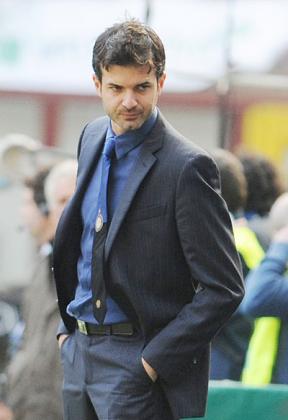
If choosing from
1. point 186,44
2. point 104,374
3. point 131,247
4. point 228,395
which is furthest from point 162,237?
point 186,44

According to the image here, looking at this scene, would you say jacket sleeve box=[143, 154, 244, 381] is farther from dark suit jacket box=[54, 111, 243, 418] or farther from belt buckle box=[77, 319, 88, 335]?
belt buckle box=[77, 319, 88, 335]

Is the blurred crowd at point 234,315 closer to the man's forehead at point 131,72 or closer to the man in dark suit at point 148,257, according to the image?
the man in dark suit at point 148,257

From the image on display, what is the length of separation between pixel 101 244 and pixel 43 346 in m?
1.81

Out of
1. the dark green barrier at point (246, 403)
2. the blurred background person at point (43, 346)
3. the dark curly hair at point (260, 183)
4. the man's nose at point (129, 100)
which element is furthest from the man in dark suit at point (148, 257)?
the dark curly hair at point (260, 183)

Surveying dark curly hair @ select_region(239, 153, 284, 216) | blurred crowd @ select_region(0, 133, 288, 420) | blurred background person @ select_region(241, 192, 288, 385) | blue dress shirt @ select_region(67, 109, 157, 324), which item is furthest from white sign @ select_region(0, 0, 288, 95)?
blue dress shirt @ select_region(67, 109, 157, 324)

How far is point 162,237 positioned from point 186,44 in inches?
290

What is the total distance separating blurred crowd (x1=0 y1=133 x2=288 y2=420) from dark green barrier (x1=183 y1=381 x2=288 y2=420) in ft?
1.71

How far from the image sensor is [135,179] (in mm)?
4324

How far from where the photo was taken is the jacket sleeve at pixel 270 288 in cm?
585

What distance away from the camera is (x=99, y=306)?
436cm

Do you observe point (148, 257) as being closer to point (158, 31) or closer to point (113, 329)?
point (113, 329)

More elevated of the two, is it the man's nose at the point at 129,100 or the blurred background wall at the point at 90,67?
the man's nose at the point at 129,100

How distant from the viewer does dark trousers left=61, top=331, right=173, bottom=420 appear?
4324 mm

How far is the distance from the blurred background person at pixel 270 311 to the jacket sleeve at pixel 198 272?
1.53 metres
